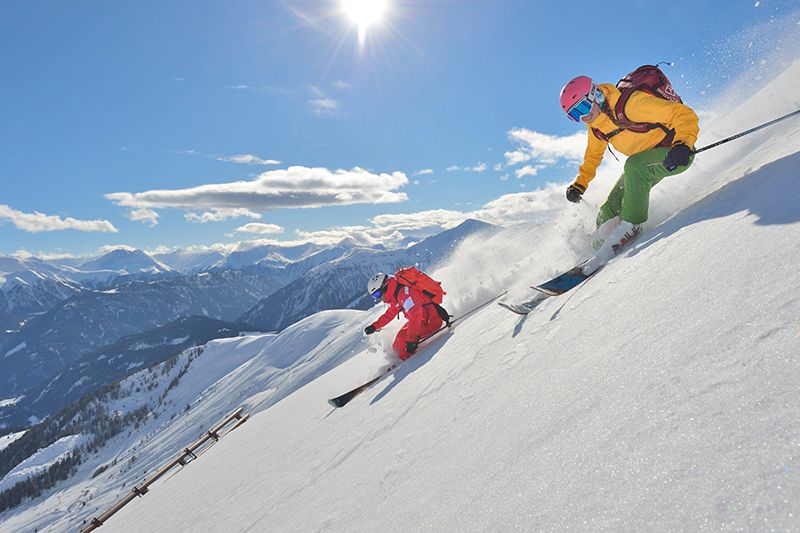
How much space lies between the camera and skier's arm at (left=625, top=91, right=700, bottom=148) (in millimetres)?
5930

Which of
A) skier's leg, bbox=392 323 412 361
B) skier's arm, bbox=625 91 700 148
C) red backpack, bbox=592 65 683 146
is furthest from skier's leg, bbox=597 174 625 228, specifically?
skier's leg, bbox=392 323 412 361

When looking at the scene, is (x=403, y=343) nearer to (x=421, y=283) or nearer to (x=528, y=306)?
(x=421, y=283)

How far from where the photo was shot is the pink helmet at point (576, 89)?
259 inches

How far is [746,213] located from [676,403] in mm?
2933

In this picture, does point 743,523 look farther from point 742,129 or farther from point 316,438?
point 742,129

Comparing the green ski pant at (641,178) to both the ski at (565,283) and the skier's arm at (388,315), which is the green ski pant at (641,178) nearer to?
the ski at (565,283)

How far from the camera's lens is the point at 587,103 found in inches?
263

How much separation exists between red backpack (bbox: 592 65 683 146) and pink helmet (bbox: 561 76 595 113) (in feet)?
1.26

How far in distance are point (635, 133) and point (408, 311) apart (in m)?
5.81

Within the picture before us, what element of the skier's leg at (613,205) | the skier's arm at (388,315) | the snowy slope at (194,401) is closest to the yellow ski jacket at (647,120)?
the skier's leg at (613,205)

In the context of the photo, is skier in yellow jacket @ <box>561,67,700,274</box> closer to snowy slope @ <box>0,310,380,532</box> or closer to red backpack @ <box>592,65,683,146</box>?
red backpack @ <box>592,65,683,146</box>

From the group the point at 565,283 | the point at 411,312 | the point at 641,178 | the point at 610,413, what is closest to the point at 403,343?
the point at 411,312

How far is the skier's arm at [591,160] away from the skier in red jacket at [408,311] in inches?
164

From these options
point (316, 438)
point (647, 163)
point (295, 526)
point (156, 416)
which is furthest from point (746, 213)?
point (156, 416)
